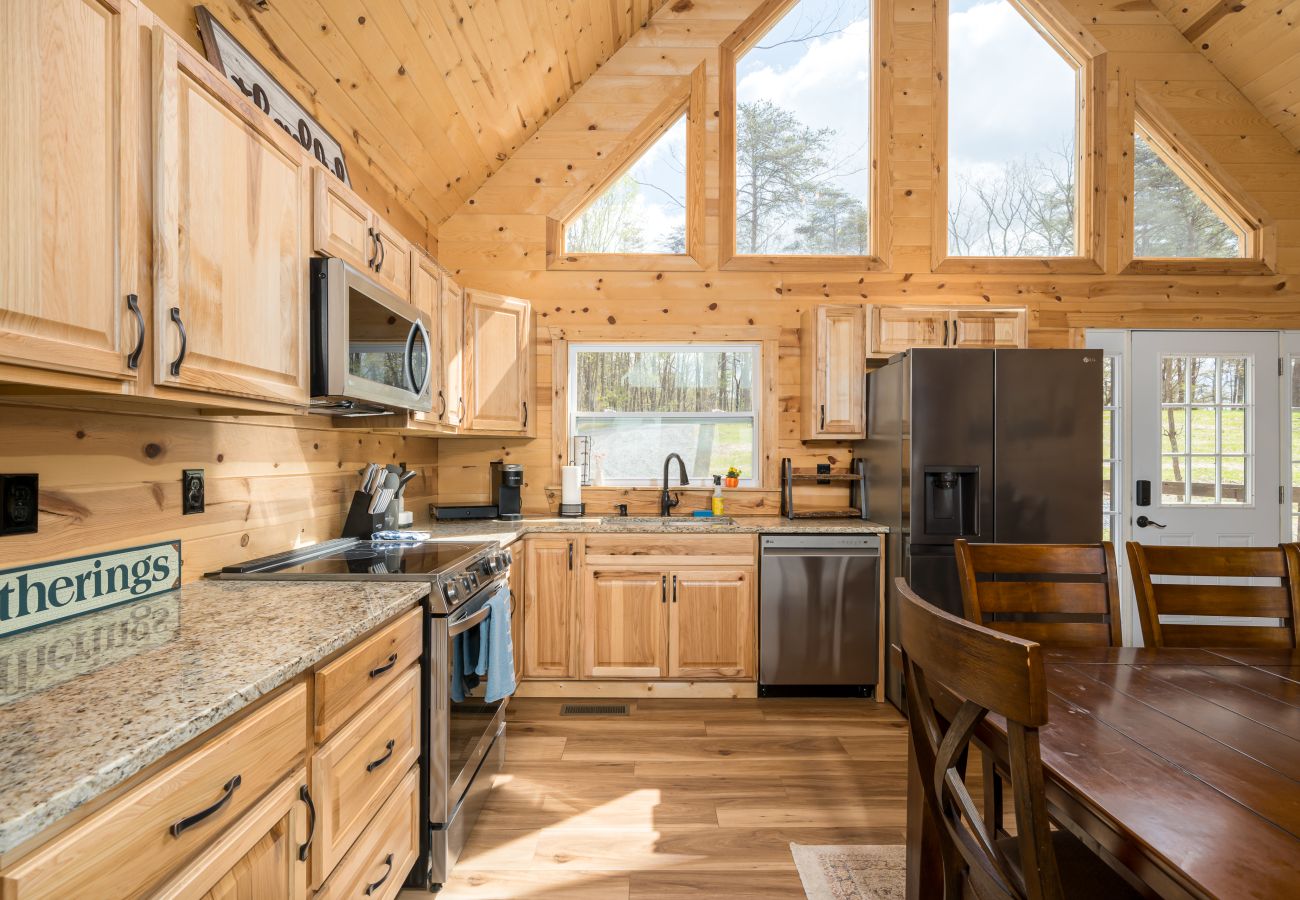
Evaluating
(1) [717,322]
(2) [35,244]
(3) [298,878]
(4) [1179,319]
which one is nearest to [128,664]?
(3) [298,878]

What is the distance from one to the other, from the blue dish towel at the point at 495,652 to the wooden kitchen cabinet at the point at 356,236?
4.12 ft

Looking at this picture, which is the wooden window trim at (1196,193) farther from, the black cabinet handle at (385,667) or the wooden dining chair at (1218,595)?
the black cabinet handle at (385,667)

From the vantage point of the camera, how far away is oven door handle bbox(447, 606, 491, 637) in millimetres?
1849

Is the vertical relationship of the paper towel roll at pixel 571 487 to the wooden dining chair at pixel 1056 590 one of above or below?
above

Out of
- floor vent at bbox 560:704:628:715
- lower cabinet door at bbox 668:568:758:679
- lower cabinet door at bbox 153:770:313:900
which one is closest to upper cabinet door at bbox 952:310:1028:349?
lower cabinet door at bbox 668:568:758:679

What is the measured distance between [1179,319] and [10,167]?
5010 mm

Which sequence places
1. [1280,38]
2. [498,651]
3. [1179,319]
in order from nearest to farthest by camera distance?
[498,651]
[1280,38]
[1179,319]

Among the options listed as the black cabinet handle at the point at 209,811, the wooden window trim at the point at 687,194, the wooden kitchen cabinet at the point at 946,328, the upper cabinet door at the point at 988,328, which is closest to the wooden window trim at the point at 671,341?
the wooden window trim at the point at 687,194

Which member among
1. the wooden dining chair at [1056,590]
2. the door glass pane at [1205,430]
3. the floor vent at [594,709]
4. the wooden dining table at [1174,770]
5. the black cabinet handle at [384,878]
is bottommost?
the floor vent at [594,709]

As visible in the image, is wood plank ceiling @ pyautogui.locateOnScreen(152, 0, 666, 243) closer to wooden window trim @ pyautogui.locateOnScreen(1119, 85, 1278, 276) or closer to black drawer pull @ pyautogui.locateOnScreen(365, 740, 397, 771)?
black drawer pull @ pyautogui.locateOnScreen(365, 740, 397, 771)

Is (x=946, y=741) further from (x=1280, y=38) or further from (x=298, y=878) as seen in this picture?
(x=1280, y=38)

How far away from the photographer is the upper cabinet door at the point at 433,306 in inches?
102

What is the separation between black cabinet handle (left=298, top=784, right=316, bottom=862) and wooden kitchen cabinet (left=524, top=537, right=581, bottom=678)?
195 centimetres

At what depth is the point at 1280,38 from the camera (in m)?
3.37
